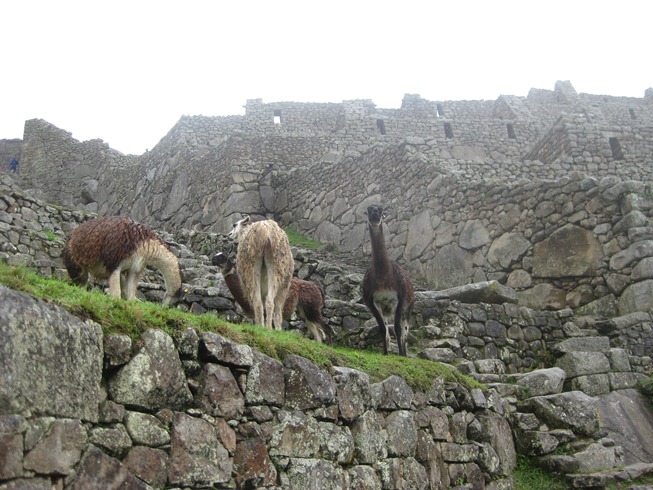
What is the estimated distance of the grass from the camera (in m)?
3.62

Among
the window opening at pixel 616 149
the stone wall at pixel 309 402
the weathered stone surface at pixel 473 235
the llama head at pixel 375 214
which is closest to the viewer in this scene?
the stone wall at pixel 309 402

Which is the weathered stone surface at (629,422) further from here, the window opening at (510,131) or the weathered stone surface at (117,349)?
the window opening at (510,131)

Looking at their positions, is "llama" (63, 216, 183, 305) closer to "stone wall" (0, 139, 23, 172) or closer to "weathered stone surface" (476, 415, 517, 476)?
Result: "weathered stone surface" (476, 415, 517, 476)

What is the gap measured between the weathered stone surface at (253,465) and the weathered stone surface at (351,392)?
940mm

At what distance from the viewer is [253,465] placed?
167 inches

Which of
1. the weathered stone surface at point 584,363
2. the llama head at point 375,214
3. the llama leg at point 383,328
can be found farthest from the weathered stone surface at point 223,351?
the weathered stone surface at point 584,363

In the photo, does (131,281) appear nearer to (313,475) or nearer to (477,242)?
(313,475)

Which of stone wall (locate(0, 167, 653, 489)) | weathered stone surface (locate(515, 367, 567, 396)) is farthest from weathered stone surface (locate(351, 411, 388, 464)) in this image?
weathered stone surface (locate(515, 367, 567, 396))

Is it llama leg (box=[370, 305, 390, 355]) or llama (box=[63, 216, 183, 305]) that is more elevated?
llama (box=[63, 216, 183, 305])

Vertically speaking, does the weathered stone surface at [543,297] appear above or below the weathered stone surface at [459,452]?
above

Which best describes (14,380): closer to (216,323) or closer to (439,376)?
(216,323)

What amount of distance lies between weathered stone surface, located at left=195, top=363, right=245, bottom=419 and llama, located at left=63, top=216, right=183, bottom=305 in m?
1.95

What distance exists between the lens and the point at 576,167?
16359mm

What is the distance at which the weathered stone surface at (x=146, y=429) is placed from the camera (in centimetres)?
362
